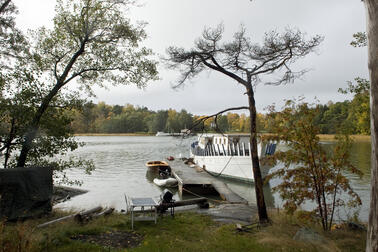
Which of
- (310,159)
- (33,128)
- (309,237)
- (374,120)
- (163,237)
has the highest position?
(33,128)

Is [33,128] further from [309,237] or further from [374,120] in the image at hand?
[374,120]

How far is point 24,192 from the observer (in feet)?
24.9

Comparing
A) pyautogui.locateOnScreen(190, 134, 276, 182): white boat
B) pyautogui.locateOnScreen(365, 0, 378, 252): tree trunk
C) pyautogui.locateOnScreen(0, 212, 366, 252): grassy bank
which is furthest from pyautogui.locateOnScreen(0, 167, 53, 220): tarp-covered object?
pyautogui.locateOnScreen(190, 134, 276, 182): white boat

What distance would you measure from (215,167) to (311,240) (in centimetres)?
2073

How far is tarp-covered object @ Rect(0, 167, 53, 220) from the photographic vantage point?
7.34 meters

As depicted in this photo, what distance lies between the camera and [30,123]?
9273mm

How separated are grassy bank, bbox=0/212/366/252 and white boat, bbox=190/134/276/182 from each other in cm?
1427

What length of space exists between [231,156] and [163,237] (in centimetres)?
1835

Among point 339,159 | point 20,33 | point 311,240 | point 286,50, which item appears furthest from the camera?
point 20,33

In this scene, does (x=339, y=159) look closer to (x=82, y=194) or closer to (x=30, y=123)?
(x=30, y=123)

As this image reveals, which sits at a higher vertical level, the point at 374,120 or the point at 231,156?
the point at 374,120

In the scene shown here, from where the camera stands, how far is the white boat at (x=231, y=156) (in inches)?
913

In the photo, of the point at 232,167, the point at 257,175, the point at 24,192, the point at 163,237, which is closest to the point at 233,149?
the point at 232,167

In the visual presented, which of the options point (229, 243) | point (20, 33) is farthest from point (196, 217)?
point (20, 33)
